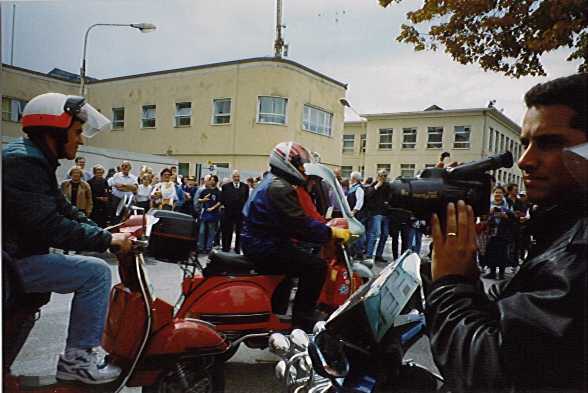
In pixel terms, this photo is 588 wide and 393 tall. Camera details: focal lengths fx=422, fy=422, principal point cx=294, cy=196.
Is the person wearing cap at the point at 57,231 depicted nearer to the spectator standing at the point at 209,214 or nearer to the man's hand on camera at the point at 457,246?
the spectator standing at the point at 209,214

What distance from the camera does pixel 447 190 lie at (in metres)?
0.85

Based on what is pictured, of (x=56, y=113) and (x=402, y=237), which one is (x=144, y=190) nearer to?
(x=56, y=113)

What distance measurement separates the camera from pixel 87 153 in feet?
5.05

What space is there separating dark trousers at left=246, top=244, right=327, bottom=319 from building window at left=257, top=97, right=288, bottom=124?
2.06ft

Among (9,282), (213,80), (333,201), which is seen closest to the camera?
(9,282)

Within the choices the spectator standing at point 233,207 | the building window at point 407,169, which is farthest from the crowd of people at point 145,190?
the building window at point 407,169

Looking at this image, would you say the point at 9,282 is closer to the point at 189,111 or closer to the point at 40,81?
the point at 40,81

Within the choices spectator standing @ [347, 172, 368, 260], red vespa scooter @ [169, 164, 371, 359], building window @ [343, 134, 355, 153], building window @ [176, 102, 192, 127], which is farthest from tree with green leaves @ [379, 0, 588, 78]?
building window @ [176, 102, 192, 127]

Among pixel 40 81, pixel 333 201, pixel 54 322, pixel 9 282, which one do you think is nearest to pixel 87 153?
pixel 40 81

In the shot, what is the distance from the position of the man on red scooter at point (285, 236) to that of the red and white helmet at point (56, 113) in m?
0.69

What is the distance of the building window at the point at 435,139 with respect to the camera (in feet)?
4.23

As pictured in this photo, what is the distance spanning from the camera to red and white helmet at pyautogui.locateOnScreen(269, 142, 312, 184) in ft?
5.16

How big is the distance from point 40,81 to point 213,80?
0.63m

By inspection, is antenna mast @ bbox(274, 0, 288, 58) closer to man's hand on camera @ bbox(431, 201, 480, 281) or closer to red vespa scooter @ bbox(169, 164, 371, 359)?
red vespa scooter @ bbox(169, 164, 371, 359)
